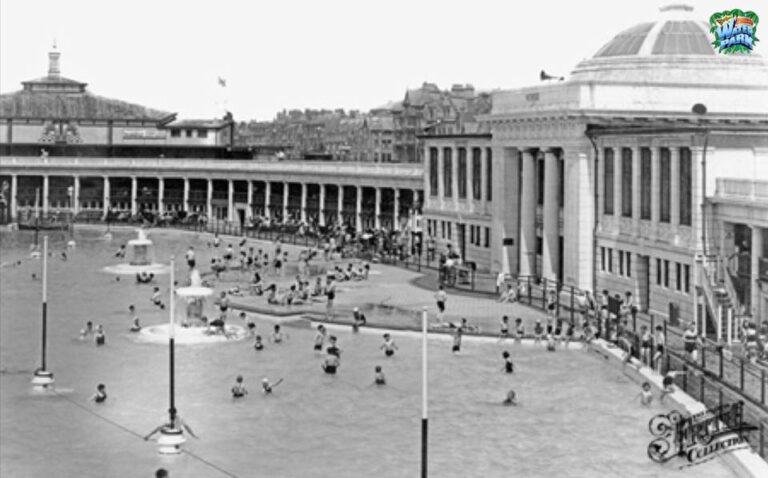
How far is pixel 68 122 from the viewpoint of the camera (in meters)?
175

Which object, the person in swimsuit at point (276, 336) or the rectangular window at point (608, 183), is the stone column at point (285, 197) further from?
the person in swimsuit at point (276, 336)

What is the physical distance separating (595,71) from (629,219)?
15467 mm

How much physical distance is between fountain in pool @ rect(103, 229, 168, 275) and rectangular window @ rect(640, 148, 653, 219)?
38.0 metres

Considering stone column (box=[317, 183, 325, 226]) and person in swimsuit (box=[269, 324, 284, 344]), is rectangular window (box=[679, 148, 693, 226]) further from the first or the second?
stone column (box=[317, 183, 325, 226])

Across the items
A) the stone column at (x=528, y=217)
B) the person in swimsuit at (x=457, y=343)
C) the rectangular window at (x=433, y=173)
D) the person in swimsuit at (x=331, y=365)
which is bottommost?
the person in swimsuit at (x=331, y=365)

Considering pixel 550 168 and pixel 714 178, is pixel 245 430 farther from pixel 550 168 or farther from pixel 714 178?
pixel 550 168

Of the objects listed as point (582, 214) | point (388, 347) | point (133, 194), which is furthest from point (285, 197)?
point (388, 347)

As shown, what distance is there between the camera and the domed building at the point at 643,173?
193 feet

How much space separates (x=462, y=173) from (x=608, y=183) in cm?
2537

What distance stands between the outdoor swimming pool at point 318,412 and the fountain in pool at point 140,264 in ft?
91.3

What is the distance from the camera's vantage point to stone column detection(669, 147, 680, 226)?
2437 inches

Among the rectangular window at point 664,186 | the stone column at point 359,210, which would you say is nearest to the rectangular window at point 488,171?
the rectangular window at point 664,186

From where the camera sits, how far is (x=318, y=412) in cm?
4156

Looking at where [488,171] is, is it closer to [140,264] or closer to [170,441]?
[140,264]
